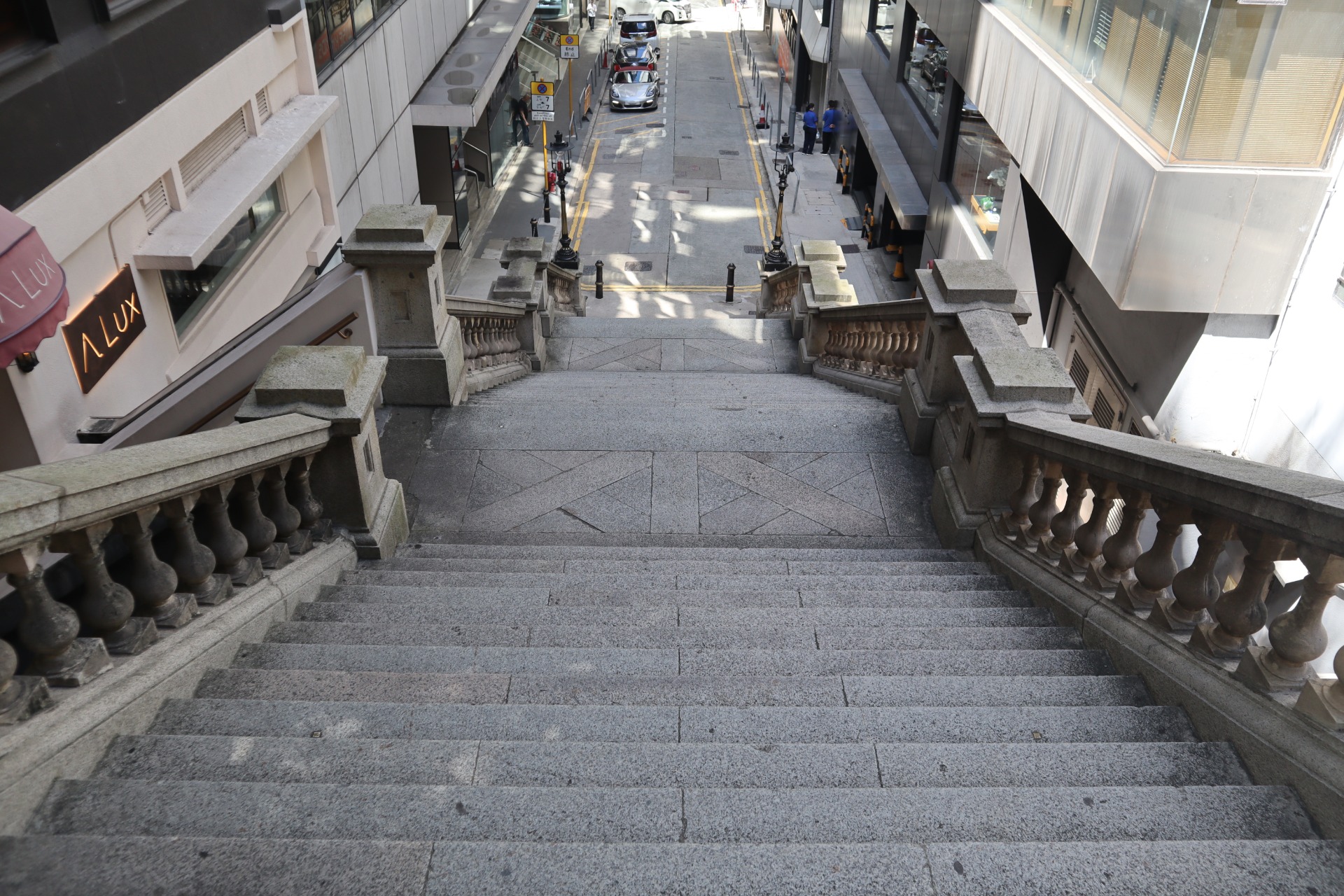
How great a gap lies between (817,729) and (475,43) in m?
24.5

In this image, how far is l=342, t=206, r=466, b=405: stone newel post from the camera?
8.23m

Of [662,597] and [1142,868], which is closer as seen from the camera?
[1142,868]

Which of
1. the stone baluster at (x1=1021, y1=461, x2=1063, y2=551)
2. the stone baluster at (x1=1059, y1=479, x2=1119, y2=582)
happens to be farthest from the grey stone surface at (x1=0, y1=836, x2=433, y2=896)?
the stone baluster at (x1=1021, y1=461, x2=1063, y2=551)

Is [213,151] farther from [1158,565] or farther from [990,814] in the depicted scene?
[990,814]

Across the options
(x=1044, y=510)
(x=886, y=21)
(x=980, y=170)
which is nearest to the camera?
(x=1044, y=510)

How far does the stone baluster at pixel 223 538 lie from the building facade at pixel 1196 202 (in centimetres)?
881

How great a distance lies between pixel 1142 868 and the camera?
2830mm

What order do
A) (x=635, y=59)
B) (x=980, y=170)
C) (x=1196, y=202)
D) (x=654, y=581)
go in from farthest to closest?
(x=635, y=59) → (x=980, y=170) → (x=1196, y=202) → (x=654, y=581)

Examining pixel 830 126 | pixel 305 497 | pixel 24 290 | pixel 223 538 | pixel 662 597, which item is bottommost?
pixel 830 126

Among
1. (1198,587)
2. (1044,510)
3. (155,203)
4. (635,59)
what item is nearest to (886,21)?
(635,59)

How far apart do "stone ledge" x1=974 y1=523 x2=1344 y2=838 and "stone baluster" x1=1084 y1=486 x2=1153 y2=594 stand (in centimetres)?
11

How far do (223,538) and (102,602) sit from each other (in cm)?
93

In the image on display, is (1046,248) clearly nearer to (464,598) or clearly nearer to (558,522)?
(558,522)

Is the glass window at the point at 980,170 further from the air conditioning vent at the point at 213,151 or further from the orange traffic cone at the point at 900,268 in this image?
the air conditioning vent at the point at 213,151
